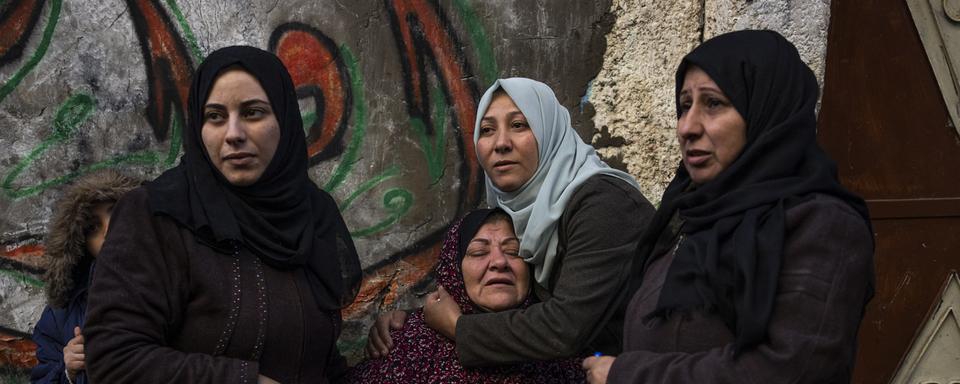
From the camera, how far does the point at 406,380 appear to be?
2951 millimetres

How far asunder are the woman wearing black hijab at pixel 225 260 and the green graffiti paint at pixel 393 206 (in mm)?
1125

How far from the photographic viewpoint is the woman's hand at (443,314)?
9.61 feet

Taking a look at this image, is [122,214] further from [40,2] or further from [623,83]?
[623,83]

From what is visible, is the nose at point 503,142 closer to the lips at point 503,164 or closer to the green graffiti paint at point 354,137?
the lips at point 503,164

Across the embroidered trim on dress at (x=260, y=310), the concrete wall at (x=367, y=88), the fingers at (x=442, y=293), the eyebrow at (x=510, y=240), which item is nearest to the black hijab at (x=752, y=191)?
the eyebrow at (x=510, y=240)

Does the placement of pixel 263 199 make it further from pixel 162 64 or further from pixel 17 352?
pixel 17 352

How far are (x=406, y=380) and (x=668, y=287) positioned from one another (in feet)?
3.39

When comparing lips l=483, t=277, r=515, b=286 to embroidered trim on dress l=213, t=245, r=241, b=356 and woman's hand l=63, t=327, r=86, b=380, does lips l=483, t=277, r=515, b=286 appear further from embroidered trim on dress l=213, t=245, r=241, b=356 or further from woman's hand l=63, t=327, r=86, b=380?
woman's hand l=63, t=327, r=86, b=380

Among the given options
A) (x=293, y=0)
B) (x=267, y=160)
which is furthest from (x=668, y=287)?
(x=293, y=0)

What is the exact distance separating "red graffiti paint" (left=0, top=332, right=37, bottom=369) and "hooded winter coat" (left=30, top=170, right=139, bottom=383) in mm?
622

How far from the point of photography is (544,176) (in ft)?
9.91

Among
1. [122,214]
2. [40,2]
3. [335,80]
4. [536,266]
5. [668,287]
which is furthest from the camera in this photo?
[335,80]

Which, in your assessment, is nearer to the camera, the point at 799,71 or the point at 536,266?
the point at 799,71

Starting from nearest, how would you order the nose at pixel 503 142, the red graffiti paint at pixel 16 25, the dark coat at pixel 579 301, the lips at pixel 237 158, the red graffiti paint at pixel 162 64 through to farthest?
the lips at pixel 237 158
the dark coat at pixel 579 301
the nose at pixel 503 142
the red graffiti paint at pixel 16 25
the red graffiti paint at pixel 162 64
